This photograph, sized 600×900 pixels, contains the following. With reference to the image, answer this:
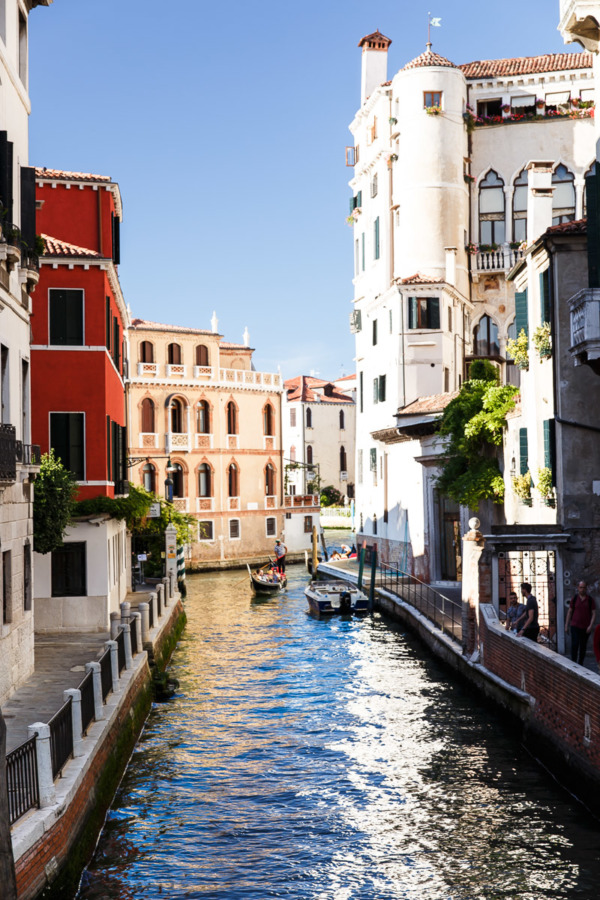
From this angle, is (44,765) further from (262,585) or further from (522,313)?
(262,585)

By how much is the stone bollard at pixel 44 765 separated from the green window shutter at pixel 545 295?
12041mm

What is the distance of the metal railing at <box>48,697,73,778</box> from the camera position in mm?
9008

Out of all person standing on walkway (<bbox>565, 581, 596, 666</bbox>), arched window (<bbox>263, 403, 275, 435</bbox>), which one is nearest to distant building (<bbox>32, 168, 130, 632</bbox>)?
person standing on walkway (<bbox>565, 581, 596, 666</bbox>)

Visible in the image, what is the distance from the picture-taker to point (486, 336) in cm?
3659

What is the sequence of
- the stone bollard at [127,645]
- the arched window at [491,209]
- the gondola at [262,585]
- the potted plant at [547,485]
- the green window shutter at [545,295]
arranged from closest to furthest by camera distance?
1. the stone bollard at [127,645]
2. the potted plant at [547,485]
3. the green window shutter at [545,295]
4. the gondola at [262,585]
5. the arched window at [491,209]

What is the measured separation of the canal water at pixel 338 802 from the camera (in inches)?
387

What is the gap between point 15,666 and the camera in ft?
44.3

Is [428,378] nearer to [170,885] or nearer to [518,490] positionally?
[518,490]

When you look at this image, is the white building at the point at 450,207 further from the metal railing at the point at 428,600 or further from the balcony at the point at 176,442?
the balcony at the point at 176,442

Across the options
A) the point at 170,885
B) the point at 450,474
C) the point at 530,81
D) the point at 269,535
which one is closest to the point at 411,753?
the point at 170,885

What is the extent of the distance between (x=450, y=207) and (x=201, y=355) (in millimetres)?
14492

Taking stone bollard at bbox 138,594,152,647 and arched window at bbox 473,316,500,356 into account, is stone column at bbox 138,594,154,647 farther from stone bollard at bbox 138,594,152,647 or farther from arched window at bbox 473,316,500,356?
arched window at bbox 473,316,500,356

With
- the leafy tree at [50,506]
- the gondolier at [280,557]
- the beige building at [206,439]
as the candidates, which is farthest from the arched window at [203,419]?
the leafy tree at [50,506]

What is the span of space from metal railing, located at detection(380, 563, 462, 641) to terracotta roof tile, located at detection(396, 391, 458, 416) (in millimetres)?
4744
